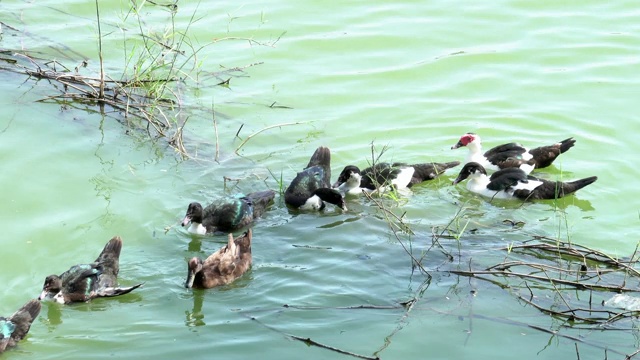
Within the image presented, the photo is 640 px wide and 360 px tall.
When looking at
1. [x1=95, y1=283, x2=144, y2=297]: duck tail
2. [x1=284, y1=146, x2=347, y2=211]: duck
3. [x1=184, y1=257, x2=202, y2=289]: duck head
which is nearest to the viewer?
[x1=95, y1=283, x2=144, y2=297]: duck tail

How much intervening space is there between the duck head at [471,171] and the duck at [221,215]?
8.18 ft

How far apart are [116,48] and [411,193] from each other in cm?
516

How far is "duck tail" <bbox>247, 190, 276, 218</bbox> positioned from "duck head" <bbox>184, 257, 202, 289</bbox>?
173 cm

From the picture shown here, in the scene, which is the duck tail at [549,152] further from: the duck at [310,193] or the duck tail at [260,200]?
the duck tail at [260,200]

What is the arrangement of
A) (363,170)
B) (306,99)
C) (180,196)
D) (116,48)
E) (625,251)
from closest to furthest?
1. (625,251)
2. (180,196)
3. (363,170)
4. (306,99)
5. (116,48)

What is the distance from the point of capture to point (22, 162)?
10359 mm

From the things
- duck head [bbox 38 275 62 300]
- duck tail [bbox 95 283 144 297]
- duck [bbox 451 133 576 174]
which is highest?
duck [bbox 451 133 576 174]

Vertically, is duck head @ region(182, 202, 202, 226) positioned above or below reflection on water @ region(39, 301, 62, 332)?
above

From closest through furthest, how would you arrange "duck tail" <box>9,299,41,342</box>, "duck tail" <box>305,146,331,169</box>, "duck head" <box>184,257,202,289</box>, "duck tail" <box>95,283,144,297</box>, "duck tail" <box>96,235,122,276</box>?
"duck tail" <box>9,299,41,342</box> < "duck tail" <box>95,283,144,297</box> < "duck head" <box>184,257,202,289</box> < "duck tail" <box>96,235,122,276</box> < "duck tail" <box>305,146,331,169</box>

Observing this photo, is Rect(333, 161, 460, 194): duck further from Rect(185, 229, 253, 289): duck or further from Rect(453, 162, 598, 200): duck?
Rect(185, 229, 253, 289): duck

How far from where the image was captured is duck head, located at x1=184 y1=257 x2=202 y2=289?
7887mm

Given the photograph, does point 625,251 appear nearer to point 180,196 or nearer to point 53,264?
point 180,196

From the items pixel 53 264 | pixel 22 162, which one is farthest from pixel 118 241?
pixel 22 162

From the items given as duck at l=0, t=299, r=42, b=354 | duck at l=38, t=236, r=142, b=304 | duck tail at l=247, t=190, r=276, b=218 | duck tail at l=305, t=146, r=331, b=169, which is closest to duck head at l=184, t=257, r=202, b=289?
duck at l=38, t=236, r=142, b=304
